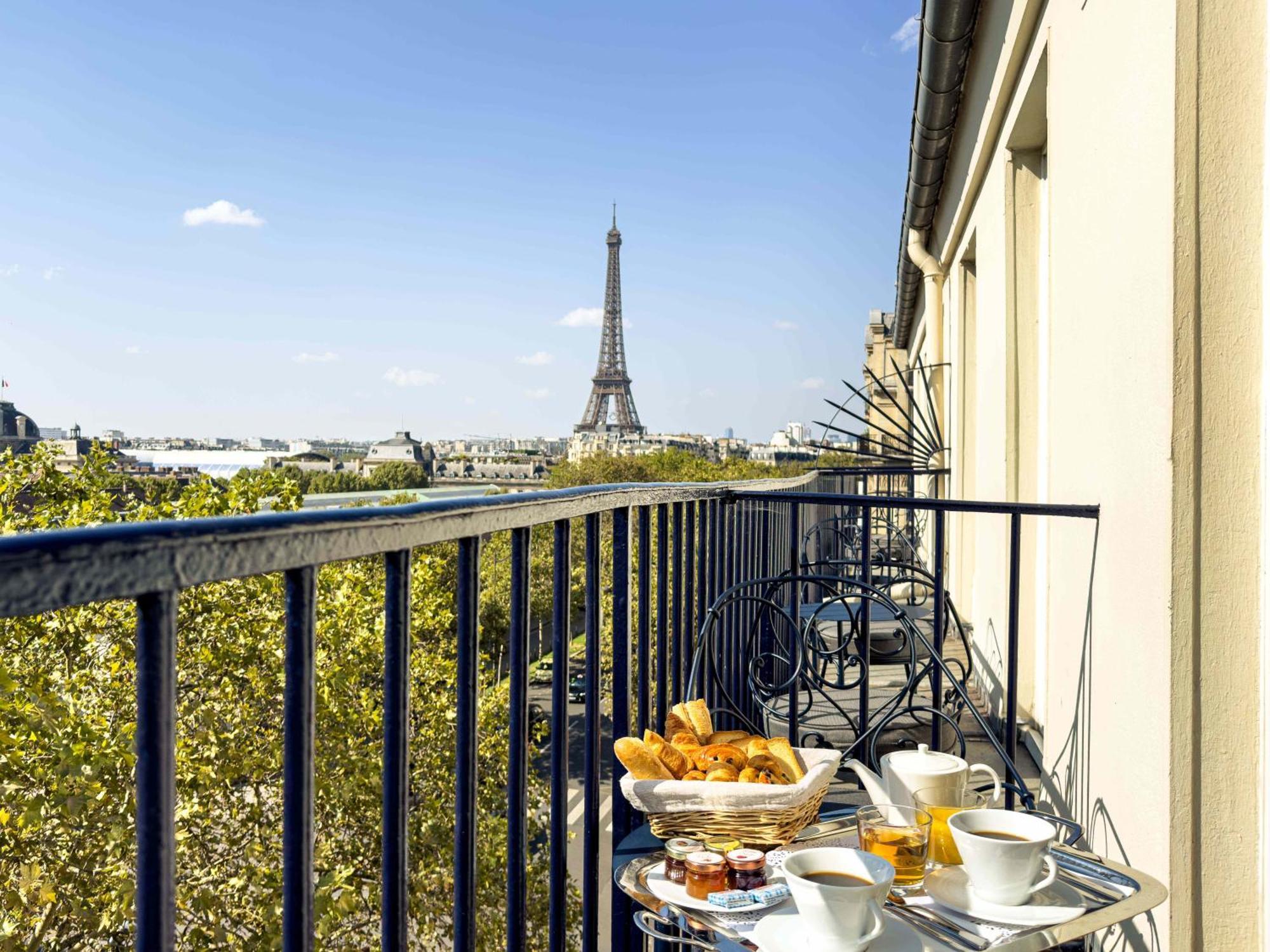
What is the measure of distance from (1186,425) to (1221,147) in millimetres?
562

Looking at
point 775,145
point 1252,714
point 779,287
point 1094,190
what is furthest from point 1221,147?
point 779,287

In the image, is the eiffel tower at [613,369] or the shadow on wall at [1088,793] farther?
the eiffel tower at [613,369]

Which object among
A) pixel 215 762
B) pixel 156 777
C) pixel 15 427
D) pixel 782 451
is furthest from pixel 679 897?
pixel 782 451

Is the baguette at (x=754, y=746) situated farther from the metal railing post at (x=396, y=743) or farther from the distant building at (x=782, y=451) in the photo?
the distant building at (x=782, y=451)

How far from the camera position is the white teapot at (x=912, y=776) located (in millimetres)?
1758

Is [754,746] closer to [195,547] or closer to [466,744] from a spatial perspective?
[466,744]

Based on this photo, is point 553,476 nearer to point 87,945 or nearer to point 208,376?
point 87,945

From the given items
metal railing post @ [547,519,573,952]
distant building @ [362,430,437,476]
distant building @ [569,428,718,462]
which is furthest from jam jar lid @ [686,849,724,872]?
distant building @ [362,430,437,476]

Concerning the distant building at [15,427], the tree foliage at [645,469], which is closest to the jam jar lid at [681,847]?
the distant building at [15,427]

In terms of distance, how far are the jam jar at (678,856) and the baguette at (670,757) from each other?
0.16m

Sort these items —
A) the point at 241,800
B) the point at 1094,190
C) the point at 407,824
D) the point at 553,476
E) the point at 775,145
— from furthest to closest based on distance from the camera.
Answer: the point at 553,476 → the point at 775,145 → the point at 241,800 → the point at 1094,190 → the point at 407,824

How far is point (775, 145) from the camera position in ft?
162

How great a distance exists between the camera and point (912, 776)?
1.76 metres

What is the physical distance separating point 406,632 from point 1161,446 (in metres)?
1.70
